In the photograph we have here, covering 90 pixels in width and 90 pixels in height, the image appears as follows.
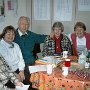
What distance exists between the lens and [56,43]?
322cm

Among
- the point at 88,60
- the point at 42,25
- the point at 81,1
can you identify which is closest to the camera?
the point at 88,60

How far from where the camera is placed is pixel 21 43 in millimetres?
3295

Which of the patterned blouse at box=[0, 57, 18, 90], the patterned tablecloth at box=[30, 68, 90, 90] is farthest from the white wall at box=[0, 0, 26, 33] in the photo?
the patterned tablecloth at box=[30, 68, 90, 90]

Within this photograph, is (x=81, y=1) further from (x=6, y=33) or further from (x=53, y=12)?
(x=6, y=33)

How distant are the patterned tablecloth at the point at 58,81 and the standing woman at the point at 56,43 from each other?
2.75 feet

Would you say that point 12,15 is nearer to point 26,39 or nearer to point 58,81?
point 26,39

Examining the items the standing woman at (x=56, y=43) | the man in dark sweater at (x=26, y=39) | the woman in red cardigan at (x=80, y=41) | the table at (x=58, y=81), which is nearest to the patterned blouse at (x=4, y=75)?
the table at (x=58, y=81)

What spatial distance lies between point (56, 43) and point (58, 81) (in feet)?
3.78

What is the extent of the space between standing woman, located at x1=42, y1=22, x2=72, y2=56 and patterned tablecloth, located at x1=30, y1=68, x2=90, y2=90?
0.84m

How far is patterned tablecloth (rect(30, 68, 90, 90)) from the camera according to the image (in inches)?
80.1

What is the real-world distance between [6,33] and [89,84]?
136 centimetres

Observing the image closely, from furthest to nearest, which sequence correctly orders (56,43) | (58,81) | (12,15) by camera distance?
(12,15) → (56,43) → (58,81)

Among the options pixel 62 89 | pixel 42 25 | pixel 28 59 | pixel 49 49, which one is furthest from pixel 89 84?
pixel 42 25

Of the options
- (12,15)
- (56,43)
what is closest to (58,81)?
(56,43)
